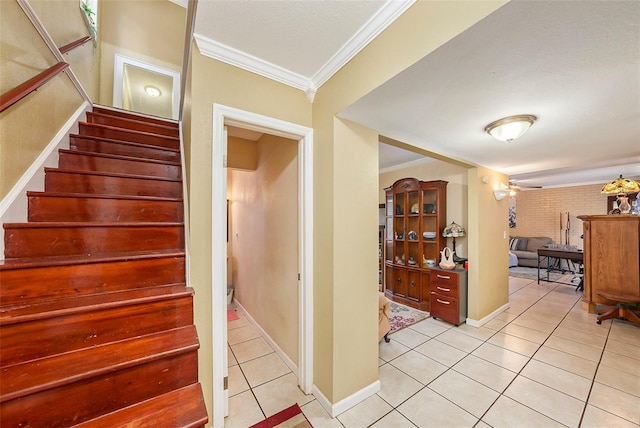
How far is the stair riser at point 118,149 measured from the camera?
209 centimetres

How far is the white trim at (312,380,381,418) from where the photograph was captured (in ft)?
5.57

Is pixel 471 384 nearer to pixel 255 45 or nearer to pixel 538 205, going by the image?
pixel 255 45

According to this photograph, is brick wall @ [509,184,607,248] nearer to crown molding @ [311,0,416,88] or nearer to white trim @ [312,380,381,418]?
white trim @ [312,380,381,418]

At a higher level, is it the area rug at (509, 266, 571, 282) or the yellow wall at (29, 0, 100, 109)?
the yellow wall at (29, 0, 100, 109)

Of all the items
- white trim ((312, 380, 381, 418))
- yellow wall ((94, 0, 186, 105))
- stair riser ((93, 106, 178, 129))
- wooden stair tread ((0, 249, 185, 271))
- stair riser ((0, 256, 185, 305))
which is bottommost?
white trim ((312, 380, 381, 418))

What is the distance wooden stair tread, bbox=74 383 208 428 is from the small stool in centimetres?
485

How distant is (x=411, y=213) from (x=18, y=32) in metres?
4.44

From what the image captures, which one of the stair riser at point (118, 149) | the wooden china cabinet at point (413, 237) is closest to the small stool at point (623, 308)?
the wooden china cabinet at point (413, 237)

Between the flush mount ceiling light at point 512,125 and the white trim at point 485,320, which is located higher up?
the flush mount ceiling light at point 512,125

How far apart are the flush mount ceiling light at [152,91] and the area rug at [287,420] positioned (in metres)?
4.63

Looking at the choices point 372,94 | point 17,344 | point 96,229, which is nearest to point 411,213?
point 372,94

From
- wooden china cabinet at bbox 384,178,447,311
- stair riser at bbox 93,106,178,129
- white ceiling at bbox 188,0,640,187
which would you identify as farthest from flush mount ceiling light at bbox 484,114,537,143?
stair riser at bbox 93,106,178,129

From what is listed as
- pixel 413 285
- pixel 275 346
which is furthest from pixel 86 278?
pixel 413 285

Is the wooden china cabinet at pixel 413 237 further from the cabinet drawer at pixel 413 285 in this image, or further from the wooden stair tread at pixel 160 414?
the wooden stair tread at pixel 160 414
